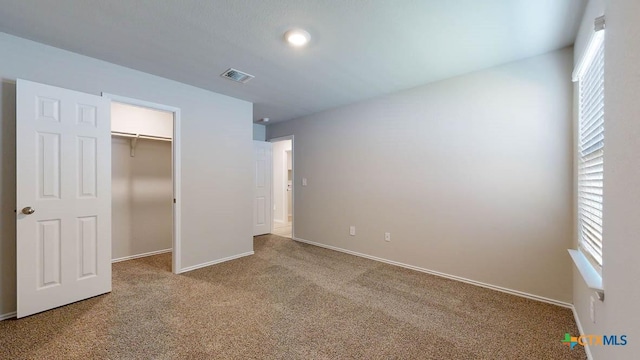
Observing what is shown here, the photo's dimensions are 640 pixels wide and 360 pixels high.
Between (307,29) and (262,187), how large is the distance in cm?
379

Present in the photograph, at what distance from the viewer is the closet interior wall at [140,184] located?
3.58m

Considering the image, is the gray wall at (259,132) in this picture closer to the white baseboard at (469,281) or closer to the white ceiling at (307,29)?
the white ceiling at (307,29)

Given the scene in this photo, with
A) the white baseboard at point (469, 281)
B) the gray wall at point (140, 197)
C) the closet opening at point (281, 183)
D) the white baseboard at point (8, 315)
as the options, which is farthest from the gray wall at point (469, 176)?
the white baseboard at point (8, 315)

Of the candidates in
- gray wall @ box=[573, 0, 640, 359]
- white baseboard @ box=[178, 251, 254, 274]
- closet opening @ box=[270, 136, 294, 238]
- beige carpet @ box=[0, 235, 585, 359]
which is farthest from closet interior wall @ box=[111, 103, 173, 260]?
gray wall @ box=[573, 0, 640, 359]

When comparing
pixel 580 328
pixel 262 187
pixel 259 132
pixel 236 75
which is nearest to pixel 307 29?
pixel 236 75

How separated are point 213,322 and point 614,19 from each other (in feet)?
10.0

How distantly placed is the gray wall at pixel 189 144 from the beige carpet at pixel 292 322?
579mm

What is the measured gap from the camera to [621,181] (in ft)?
3.63

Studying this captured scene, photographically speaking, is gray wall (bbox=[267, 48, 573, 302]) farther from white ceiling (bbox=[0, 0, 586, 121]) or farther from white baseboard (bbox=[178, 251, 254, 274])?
white baseboard (bbox=[178, 251, 254, 274])

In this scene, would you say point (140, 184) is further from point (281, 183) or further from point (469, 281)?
point (469, 281)

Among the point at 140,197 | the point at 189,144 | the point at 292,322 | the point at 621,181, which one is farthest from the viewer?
the point at 140,197

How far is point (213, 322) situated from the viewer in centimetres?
206

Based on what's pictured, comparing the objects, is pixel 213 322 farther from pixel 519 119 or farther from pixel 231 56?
pixel 519 119

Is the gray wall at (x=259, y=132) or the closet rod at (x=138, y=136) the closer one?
the closet rod at (x=138, y=136)
